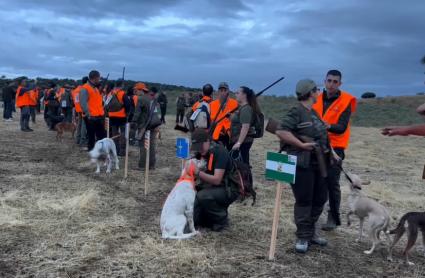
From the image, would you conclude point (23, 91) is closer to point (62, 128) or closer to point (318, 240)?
point (62, 128)

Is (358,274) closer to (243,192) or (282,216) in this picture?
(243,192)

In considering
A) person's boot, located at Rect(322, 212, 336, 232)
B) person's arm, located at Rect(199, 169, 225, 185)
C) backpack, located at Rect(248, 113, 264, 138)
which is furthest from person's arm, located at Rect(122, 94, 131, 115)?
person's boot, located at Rect(322, 212, 336, 232)

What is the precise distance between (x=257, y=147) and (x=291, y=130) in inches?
513

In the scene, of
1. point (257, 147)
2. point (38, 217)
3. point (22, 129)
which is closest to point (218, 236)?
point (38, 217)

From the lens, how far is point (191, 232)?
6555 mm

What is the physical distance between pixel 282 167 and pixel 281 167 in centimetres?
2

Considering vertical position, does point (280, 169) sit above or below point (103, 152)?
above

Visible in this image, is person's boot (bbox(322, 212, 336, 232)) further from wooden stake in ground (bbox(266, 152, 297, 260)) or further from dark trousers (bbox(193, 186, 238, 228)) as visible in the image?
wooden stake in ground (bbox(266, 152, 297, 260))

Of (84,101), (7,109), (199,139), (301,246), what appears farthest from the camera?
(7,109)

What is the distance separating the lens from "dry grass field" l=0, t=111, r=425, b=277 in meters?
5.45

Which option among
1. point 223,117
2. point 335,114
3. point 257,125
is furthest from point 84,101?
point 335,114

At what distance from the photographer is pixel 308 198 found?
591 cm

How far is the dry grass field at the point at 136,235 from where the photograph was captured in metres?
5.45

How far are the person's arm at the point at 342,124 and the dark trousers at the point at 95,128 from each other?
7727 mm
